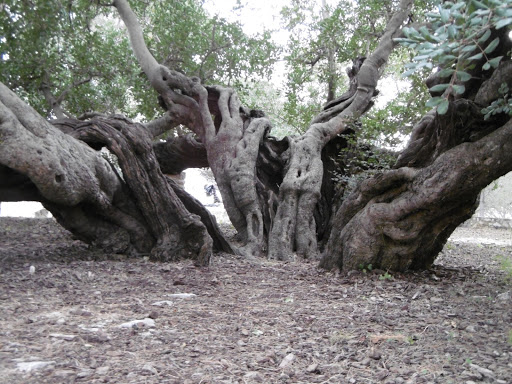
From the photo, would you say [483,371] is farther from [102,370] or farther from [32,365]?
[32,365]

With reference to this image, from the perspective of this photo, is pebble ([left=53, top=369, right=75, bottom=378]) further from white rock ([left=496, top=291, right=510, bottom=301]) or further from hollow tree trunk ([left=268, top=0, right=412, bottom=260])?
hollow tree trunk ([left=268, top=0, right=412, bottom=260])

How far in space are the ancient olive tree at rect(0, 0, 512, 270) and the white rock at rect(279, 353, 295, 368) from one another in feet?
5.06

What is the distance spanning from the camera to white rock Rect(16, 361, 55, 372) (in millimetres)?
2250

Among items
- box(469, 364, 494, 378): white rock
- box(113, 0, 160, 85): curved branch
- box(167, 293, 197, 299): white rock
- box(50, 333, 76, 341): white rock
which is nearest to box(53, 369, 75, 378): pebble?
box(50, 333, 76, 341): white rock

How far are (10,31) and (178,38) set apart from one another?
355 cm

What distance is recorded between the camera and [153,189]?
19.3 feet

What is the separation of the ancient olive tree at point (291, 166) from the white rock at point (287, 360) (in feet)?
5.06

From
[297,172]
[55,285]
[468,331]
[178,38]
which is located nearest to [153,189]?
[55,285]

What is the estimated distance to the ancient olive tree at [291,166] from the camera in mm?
4062

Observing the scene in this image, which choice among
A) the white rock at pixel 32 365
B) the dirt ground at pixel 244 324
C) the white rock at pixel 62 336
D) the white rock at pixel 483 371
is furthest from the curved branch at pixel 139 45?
the white rock at pixel 483 371

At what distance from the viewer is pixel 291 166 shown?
305 inches

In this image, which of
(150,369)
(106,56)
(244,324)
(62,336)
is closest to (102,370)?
(150,369)

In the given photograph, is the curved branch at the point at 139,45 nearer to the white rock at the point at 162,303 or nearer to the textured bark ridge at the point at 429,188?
the textured bark ridge at the point at 429,188

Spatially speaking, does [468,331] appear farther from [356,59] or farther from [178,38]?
[178,38]
